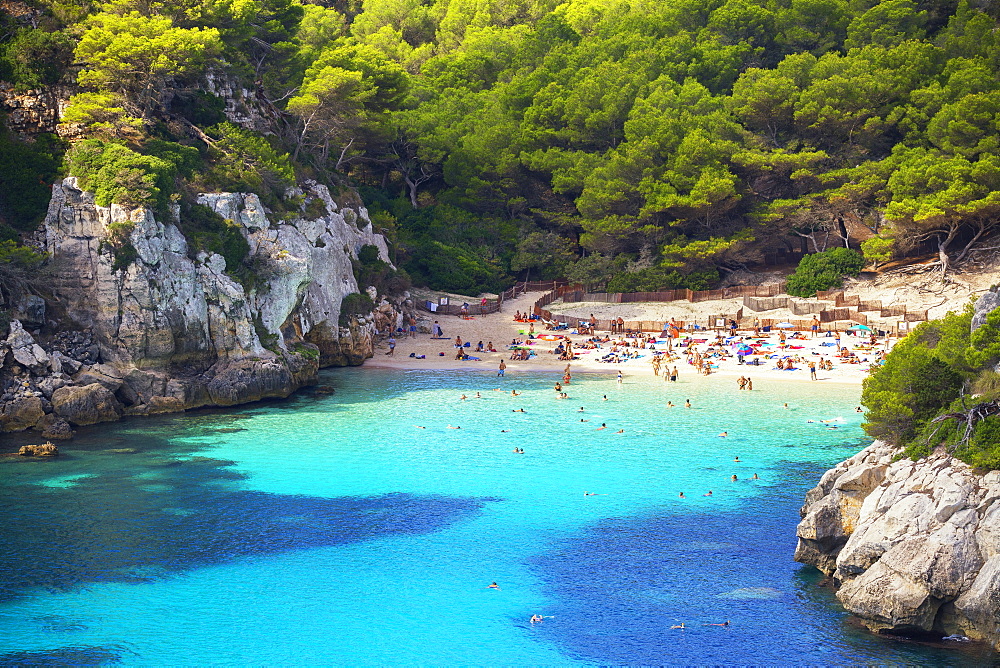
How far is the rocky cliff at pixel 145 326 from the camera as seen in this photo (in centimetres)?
3634

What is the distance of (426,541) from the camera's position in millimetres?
25047

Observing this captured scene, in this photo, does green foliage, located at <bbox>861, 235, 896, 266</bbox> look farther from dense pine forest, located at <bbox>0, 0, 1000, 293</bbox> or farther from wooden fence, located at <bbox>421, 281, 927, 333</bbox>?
wooden fence, located at <bbox>421, 281, 927, 333</bbox>

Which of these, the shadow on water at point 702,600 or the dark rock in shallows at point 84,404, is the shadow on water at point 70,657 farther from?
the dark rock in shallows at point 84,404

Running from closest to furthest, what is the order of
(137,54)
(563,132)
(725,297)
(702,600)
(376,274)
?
(702,600) < (137,54) < (376,274) < (725,297) < (563,132)

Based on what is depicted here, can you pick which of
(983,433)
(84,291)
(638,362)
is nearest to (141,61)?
(84,291)

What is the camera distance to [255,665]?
18.6 metres

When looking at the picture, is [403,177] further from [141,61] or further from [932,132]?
[932,132]

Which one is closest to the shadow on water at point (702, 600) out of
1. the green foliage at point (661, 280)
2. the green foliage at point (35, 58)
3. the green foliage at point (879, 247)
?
the green foliage at point (35, 58)

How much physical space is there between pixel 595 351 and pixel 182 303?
77.6ft

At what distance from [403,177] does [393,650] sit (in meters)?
57.7

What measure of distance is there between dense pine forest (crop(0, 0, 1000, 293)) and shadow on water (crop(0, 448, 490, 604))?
12586 millimetres

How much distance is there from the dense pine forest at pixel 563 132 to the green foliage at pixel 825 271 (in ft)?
6.18

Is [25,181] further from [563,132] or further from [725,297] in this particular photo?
[725,297]

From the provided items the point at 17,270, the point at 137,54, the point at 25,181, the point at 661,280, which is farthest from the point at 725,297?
the point at 17,270
